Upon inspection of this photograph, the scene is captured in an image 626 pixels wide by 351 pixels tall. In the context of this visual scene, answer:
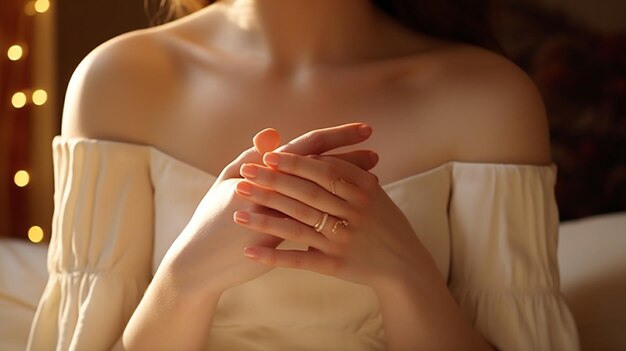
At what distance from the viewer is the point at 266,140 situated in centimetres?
127

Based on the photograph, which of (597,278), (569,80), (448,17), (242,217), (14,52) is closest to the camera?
(242,217)

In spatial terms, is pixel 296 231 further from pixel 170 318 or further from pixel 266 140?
pixel 170 318

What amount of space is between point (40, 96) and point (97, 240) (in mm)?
1328

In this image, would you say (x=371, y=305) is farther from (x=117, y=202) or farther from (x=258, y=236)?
(x=117, y=202)

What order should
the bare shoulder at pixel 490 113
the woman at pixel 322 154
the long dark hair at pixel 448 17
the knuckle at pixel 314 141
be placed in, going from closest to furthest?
the knuckle at pixel 314 141, the woman at pixel 322 154, the bare shoulder at pixel 490 113, the long dark hair at pixel 448 17

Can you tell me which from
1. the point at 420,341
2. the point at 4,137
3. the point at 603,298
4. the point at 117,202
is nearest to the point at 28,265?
the point at 117,202

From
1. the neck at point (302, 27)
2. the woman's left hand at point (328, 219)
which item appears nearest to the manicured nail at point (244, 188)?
the woman's left hand at point (328, 219)

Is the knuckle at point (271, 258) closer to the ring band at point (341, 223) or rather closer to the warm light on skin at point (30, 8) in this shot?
the ring band at point (341, 223)

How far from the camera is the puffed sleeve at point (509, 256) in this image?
5.05 ft

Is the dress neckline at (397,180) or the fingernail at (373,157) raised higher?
the fingernail at (373,157)

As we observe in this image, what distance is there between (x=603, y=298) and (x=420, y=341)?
60 centimetres

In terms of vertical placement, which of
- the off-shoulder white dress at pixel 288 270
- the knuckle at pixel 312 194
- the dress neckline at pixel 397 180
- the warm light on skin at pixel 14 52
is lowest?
the warm light on skin at pixel 14 52

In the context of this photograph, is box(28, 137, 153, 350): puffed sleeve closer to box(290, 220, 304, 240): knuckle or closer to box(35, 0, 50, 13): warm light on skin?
box(290, 220, 304, 240): knuckle

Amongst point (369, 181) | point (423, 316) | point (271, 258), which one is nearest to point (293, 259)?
point (271, 258)
